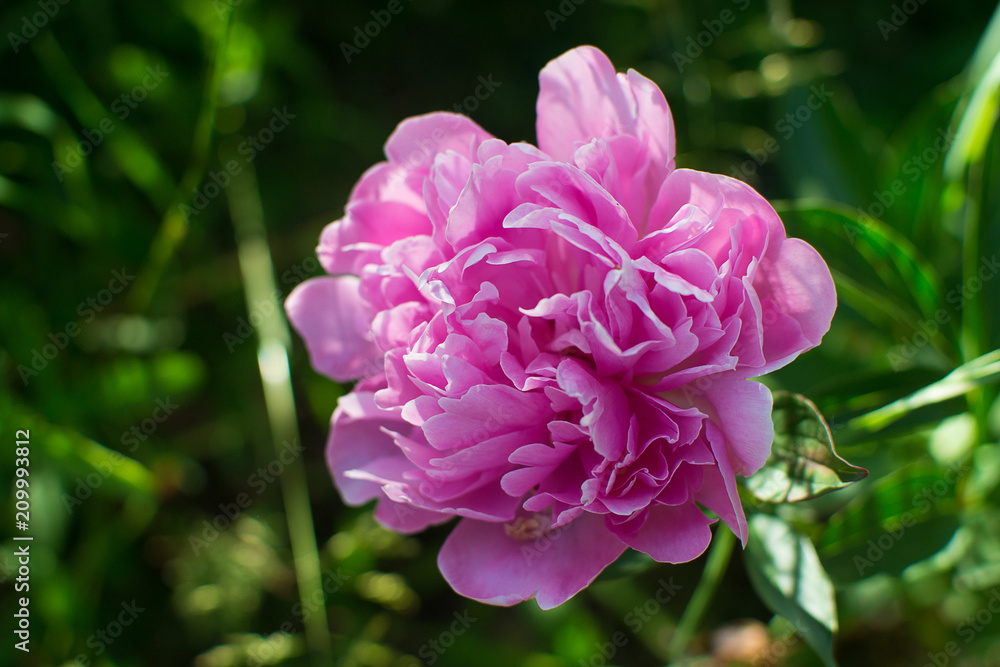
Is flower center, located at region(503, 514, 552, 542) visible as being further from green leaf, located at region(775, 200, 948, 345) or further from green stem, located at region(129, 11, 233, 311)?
green stem, located at region(129, 11, 233, 311)

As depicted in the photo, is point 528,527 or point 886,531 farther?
point 886,531

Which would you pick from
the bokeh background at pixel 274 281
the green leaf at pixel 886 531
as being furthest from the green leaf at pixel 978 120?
the green leaf at pixel 886 531

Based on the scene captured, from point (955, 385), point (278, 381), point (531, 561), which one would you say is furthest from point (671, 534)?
point (278, 381)

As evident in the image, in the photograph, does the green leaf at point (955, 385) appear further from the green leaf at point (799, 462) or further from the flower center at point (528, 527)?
the flower center at point (528, 527)

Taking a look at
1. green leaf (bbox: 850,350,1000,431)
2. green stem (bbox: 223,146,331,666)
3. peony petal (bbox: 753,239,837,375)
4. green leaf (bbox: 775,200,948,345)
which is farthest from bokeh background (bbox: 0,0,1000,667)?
peony petal (bbox: 753,239,837,375)

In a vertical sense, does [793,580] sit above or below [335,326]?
below

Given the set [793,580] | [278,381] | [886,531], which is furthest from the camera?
[278,381]

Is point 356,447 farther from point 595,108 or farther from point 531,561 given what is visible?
point 595,108
